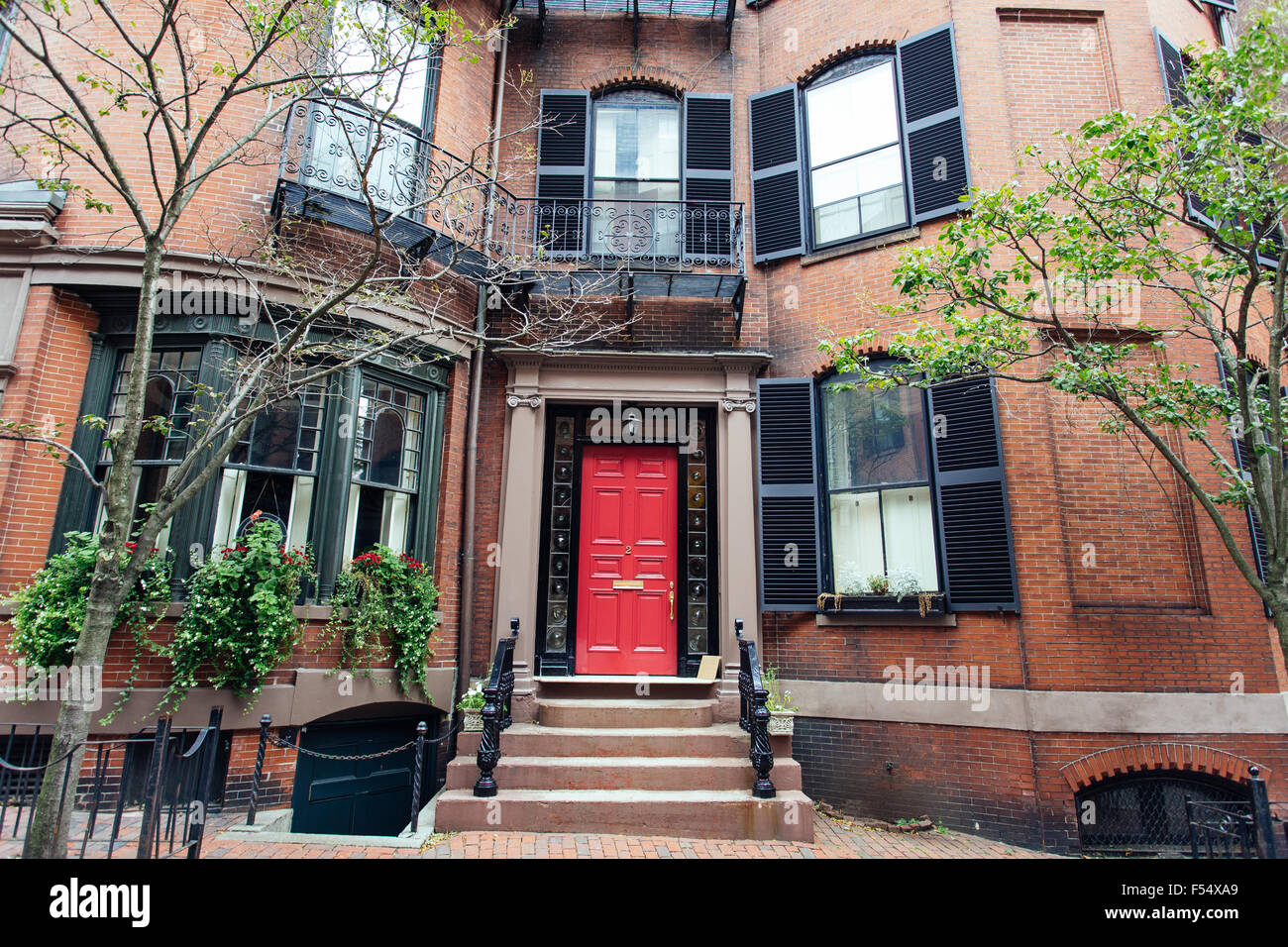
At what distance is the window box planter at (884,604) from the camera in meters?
7.00

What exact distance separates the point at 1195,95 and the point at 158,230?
7.85 meters

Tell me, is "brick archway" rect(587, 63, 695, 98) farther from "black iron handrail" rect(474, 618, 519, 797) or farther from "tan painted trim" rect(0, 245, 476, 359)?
"black iron handrail" rect(474, 618, 519, 797)

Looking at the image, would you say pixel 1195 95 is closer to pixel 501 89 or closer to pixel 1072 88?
pixel 1072 88

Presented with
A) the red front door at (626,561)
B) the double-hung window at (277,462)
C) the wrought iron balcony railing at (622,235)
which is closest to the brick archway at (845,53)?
the wrought iron balcony railing at (622,235)

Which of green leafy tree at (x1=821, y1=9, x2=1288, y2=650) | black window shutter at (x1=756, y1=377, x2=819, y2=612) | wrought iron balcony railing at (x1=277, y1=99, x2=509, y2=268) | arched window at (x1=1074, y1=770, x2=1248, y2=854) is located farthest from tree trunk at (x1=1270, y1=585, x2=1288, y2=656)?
wrought iron balcony railing at (x1=277, y1=99, x2=509, y2=268)

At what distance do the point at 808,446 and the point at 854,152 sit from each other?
12.6ft

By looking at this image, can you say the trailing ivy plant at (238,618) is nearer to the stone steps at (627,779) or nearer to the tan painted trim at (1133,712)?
the stone steps at (627,779)

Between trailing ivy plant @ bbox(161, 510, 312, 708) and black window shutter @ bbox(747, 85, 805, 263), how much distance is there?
643cm

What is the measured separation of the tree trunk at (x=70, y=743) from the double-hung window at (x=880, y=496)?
19.0ft

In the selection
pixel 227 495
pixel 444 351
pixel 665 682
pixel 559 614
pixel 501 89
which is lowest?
pixel 665 682

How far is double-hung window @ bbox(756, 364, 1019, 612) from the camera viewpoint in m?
6.96

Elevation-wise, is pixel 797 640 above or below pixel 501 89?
below

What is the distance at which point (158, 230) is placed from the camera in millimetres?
4574

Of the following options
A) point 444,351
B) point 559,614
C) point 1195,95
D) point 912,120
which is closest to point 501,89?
point 444,351
